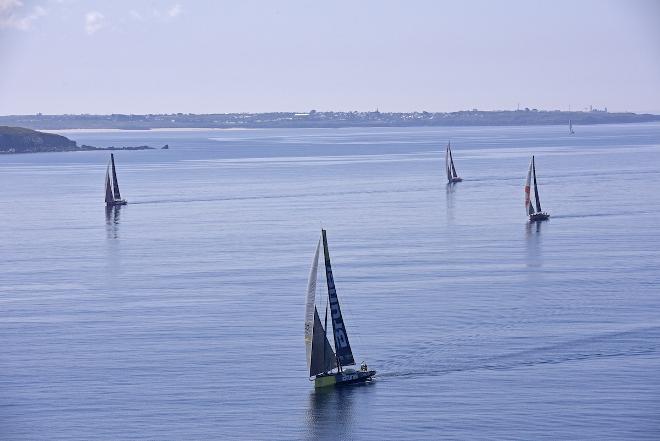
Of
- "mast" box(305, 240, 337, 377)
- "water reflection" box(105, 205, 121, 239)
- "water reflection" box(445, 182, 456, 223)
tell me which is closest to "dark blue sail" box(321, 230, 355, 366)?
"mast" box(305, 240, 337, 377)

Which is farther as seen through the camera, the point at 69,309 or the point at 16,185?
the point at 16,185

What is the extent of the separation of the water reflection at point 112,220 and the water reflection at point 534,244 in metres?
32.1

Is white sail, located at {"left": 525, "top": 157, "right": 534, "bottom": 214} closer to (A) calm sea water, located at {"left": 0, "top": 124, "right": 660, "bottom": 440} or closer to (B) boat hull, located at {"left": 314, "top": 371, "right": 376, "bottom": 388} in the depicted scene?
(A) calm sea water, located at {"left": 0, "top": 124, "right": 660, "bottom": 440}

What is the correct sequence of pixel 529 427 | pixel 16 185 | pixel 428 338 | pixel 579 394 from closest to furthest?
pixel 529 427
pixel 579 394
pixel 428 338
pixel 16 185

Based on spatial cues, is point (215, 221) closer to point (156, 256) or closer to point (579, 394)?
point (156, 256)

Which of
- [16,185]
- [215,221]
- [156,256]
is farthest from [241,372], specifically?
[16,185]

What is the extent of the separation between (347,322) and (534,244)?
107 ft

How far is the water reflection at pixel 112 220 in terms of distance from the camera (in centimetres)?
10681

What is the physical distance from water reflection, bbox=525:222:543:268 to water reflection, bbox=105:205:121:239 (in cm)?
3213

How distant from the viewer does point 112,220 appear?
119 meters

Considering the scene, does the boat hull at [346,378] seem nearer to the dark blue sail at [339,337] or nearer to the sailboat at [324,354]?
the sailboat at [324,354]

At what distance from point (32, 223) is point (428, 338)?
6551cm

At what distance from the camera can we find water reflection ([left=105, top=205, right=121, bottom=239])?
106812mm

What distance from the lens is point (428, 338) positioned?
5866 centimetres
